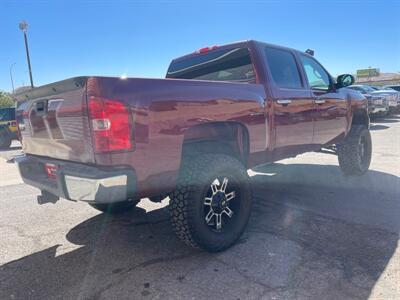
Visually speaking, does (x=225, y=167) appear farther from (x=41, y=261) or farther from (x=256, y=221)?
(x=41, y=261)

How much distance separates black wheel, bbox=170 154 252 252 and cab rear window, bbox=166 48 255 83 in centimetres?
115

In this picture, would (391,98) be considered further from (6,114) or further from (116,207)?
(6,114)

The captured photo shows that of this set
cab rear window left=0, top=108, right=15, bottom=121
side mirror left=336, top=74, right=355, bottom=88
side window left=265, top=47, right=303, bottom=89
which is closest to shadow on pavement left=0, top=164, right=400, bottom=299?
side window left=265, top=47, right=303, bottom=89

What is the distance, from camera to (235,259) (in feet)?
9.45

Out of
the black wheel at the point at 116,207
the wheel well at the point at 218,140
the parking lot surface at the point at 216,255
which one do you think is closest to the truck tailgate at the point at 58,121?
the wheel well at the point at 218,140

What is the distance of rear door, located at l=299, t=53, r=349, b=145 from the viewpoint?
14.9ft

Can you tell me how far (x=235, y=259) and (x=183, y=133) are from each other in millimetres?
1185

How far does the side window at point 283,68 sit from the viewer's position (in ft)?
12.6

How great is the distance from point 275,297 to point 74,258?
71.2 inches

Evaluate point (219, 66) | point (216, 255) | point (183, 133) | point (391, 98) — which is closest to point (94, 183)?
point (183, 133)

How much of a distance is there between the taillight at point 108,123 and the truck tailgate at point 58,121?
0.25 feet

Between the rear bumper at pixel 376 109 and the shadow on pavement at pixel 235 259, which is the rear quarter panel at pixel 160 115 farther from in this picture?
the rear bumper at pixel 376 109

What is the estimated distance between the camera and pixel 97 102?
2236 millimetres

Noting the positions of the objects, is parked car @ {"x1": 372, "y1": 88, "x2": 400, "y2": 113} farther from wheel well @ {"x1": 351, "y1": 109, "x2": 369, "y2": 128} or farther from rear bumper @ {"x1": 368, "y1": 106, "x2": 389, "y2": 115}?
wheel well @ {"x1": 351, "y1": 109, "x2": 369, "y2": 128}
